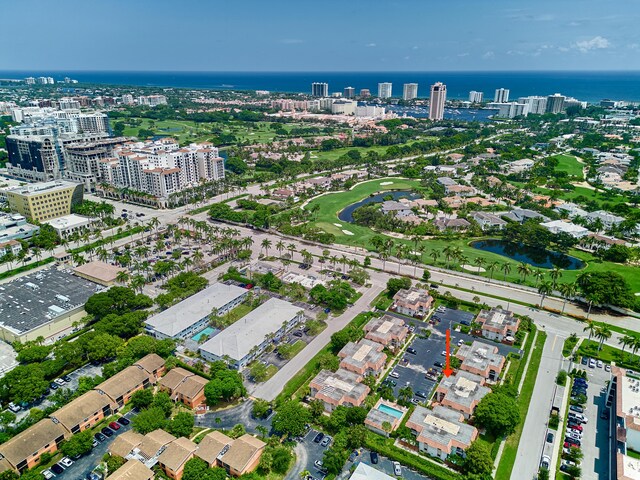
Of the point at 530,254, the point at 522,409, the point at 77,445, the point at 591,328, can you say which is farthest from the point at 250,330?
the point at 530,254

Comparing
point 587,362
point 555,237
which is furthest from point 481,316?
point 555,237

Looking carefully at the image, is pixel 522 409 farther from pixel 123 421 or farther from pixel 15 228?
pixel 15 228

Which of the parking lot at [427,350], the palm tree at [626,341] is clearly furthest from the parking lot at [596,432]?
the parking lot at [427,350]

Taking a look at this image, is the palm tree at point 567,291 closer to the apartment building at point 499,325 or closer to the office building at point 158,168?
the apartment building at point 499,325

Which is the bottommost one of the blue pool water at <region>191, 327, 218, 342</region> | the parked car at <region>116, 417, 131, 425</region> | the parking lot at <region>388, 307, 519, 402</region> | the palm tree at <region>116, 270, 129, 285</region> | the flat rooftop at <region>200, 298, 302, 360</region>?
the parking lot at <region>388, 307, 519, 402</region>

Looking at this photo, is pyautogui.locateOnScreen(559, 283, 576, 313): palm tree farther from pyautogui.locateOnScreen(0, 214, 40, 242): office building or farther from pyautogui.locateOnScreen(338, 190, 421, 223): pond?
pyautogui.locateOnScreen(0, 214, 40, 242): office building

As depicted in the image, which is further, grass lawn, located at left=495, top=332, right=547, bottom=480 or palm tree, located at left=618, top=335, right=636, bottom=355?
palm tree, located at left=618, top=335, right=636, bottom=355

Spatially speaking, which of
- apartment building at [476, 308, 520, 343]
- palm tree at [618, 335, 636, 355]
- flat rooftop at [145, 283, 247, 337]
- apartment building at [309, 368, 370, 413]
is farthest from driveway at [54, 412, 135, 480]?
palm tree at [618, 335, 636, 355]
